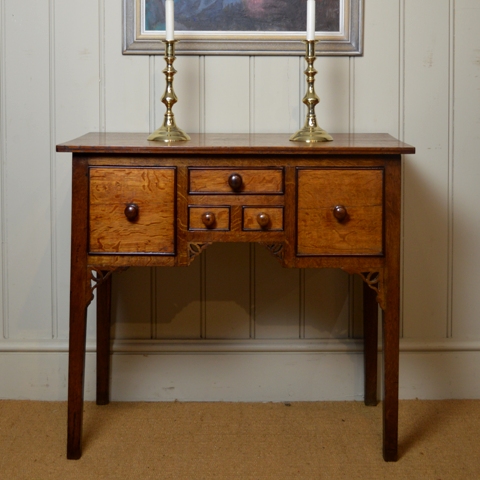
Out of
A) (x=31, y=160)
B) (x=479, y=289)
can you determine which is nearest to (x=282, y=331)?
(x=479, y=289)

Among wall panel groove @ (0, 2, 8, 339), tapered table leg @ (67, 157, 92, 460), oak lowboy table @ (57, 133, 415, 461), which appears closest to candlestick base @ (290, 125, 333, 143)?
oak lowboy table @ (57, 133, 415, 461)

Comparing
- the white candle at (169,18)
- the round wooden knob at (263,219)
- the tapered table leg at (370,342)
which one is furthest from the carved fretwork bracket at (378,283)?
the white candle at (169,18)

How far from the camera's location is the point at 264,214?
1.88 meters

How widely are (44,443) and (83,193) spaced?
2.46ft

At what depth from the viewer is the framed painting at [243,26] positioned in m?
2.32

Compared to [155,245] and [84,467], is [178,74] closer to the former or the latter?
[155,245]

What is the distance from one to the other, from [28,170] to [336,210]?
1074 millimetres

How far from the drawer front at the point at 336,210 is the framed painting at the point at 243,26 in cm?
63

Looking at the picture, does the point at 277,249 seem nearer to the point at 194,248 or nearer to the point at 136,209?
the point at 194,248

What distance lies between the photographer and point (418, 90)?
7.75 ft

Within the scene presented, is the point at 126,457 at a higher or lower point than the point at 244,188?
lower

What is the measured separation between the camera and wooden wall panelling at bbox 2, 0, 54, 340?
91.7 inches

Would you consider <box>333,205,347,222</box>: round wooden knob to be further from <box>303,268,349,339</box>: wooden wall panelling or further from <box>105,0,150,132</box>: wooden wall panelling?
<box>105,0,150,132</box>: wooden wall panelling

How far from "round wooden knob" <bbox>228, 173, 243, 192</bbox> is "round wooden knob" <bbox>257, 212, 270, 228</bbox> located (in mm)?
91
